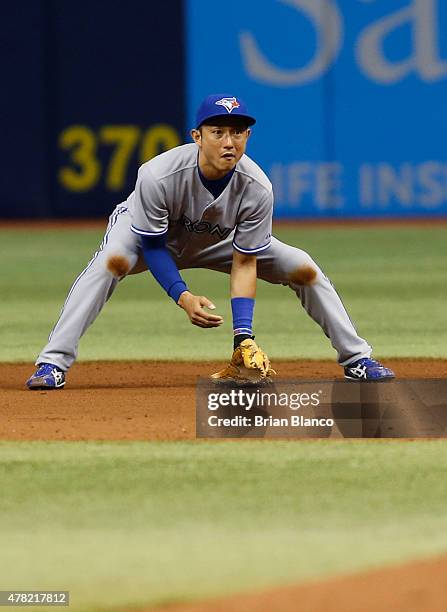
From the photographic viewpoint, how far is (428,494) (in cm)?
458

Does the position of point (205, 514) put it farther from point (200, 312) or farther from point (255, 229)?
point (255, 229)

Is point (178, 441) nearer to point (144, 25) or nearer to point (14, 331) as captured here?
point (14, 331)

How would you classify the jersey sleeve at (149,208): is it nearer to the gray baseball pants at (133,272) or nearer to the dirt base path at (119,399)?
the gray baseball pants at (133,272)

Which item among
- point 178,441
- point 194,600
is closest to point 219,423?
point 178,441

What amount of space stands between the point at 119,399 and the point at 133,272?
1.85 feet

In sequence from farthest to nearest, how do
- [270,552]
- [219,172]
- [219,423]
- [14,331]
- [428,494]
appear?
1. [14,331]
2. [219,172]
3. [219,423]
4. [428,494]
5. [270,552]

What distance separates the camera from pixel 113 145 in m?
18.4

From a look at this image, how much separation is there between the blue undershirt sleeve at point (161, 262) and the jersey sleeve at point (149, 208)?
0.05m

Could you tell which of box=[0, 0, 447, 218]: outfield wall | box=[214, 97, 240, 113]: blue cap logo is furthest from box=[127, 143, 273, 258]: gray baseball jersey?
box=[0, 0, 447, 218]: outfield wall

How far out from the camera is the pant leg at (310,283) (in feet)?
21.4

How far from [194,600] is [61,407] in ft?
9.02

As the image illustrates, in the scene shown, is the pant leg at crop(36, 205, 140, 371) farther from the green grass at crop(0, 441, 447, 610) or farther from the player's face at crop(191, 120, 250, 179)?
the green grass at crop(0, 441, 447, 610)

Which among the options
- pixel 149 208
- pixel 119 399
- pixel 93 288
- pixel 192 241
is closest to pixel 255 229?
pixel 192 241

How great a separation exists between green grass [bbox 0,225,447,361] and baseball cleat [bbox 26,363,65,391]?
56.5 inches
